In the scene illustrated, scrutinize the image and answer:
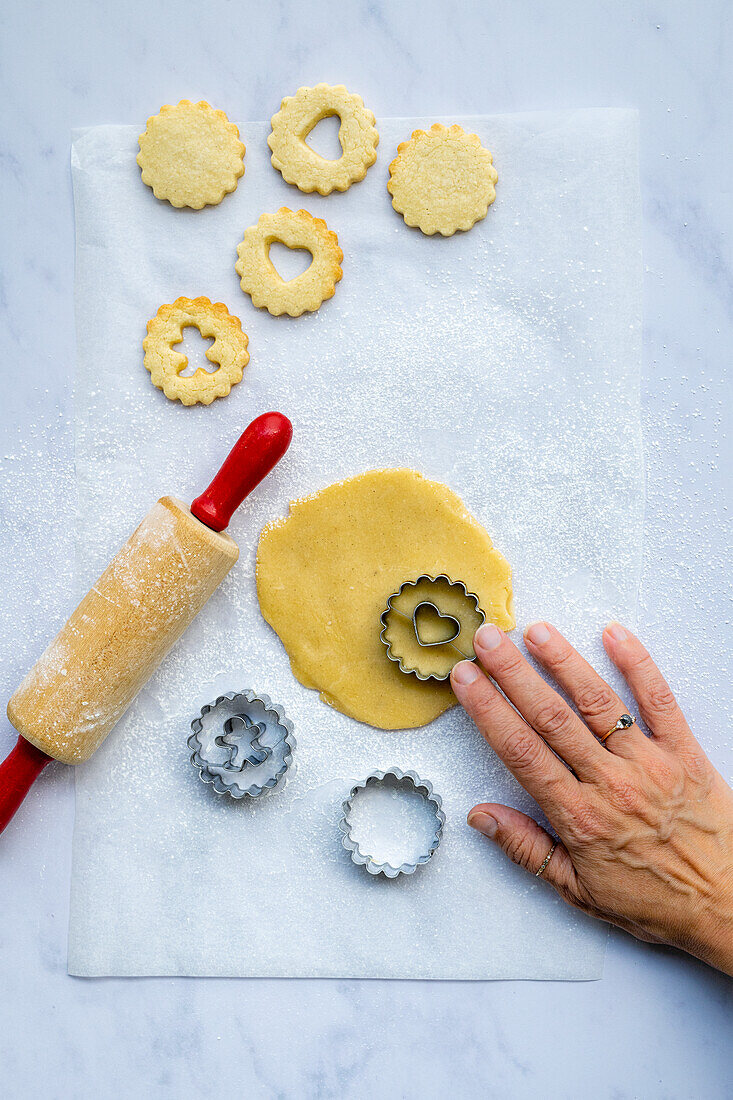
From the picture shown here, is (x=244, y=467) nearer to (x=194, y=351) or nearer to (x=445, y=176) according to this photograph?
(x=194, y=351)

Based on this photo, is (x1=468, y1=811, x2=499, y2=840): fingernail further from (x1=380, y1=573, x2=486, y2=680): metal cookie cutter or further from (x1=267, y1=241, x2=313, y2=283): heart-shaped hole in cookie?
(x1=267, y1=241, x2=313, y2=283): heart-shaped hole in cookie

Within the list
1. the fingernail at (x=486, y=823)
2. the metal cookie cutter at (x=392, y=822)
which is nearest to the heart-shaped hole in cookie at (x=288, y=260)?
the metal cookie cutter at (x=392, y=822)

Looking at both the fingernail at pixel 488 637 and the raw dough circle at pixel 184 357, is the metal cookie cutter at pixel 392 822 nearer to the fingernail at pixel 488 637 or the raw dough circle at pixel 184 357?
the fingernail at pixel 488 637

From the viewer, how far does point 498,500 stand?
159 cm

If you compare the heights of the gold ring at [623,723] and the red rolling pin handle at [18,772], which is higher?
the gold ring at [623,723]

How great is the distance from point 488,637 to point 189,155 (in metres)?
1.08

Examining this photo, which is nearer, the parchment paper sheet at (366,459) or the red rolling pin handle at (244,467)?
the red rolling pin handle at (244,467)

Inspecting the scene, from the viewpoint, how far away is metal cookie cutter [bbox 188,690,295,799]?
1.53 m

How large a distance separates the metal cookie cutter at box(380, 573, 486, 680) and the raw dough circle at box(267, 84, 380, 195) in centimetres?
80

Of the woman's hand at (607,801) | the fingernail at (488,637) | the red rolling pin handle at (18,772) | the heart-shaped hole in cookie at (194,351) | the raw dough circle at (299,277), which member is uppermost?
the raw dough circle at (299,277)

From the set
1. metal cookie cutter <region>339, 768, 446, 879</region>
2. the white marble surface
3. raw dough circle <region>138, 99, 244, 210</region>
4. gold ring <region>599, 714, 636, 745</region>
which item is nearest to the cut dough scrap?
metal cookie cutter <region>339, 768, 446, 879</region>

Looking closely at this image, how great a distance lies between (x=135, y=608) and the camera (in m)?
1.42

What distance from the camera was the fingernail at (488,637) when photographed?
147 centimetres

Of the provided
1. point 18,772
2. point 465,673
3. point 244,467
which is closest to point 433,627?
point 465,673
